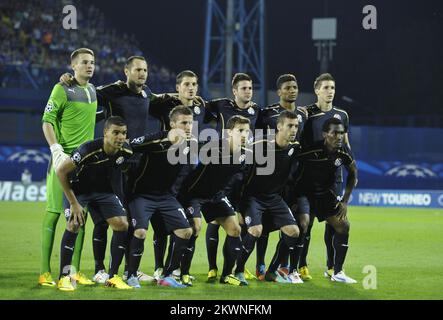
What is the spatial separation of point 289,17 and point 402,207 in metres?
14.4

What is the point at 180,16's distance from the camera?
38344mm

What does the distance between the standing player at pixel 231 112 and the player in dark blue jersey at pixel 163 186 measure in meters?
0.90

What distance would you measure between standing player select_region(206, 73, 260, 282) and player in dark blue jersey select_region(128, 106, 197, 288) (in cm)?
90

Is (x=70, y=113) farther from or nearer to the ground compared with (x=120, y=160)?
farther from the ground

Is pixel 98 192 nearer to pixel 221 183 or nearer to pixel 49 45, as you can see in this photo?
pixel 221 183

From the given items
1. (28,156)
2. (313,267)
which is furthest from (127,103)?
(28,156)

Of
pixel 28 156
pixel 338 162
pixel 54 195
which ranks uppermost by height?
pixel 338 162

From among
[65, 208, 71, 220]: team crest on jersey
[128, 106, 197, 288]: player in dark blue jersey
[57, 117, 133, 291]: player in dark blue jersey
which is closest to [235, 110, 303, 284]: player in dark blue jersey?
[128, 106, 197, 288]: player in dark blue jersey

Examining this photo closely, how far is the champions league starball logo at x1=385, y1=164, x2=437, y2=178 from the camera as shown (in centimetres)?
2592

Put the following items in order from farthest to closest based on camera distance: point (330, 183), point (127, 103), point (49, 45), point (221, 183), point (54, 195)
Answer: point (49, 45) < point (330, 183) < point (221, 183) < point (127, 103) < point (54, 195)

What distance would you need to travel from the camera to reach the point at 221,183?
9.16m

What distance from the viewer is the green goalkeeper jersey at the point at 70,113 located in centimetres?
859

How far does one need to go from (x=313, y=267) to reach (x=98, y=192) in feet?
12.2

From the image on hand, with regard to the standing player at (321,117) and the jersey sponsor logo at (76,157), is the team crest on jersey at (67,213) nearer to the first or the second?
the jersey sponsor logo at (76,157)
